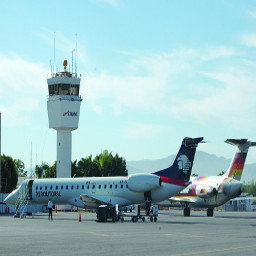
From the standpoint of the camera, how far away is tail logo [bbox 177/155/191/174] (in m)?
52.2

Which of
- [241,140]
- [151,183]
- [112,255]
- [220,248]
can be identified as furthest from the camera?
[241,140]

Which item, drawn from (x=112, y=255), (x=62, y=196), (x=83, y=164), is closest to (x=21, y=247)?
(x=112, y=255)

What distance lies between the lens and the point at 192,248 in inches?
896

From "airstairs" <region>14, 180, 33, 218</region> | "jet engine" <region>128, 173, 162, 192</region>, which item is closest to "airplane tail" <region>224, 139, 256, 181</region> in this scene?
"jet engine" <region>128, 173, 162, 192</region>

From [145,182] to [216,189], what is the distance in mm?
11690

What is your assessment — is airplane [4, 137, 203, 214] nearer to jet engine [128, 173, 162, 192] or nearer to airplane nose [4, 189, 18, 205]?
jet engine [128, 173, 162, 192]

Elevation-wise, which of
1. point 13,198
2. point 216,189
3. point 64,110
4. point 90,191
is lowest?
point 13,198

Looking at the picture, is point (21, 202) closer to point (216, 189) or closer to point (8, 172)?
point (216, 189)

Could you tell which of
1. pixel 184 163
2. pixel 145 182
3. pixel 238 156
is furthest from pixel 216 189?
pixel 145 182

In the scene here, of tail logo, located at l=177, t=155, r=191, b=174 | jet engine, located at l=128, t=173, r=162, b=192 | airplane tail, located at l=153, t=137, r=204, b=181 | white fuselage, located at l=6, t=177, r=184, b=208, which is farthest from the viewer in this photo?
white fuselage, located at l=6, t=177, r=184, b=208

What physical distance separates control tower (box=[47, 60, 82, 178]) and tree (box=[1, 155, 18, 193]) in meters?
9.43

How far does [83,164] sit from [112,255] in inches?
4306

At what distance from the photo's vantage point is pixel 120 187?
53594 mm

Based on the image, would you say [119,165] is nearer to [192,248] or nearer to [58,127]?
[58,127]
